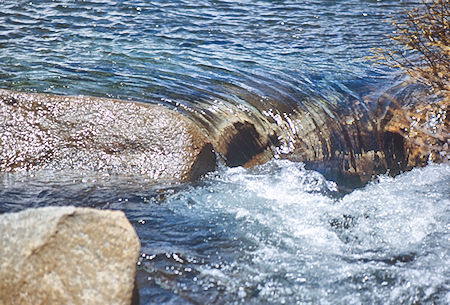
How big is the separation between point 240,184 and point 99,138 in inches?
50.0

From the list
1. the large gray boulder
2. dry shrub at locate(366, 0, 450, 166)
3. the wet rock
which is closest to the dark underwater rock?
dry shrub at locate(366, 0, 450, 166)

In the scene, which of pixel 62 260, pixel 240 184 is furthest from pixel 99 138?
pixel 62 260

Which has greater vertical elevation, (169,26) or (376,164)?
(169,26)

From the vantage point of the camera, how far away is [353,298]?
326 cm

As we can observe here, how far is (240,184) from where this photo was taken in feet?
15.4

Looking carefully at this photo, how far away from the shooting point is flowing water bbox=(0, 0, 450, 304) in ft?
11.2

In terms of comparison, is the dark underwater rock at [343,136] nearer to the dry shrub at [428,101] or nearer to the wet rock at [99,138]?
the dry shrub at [428,101]

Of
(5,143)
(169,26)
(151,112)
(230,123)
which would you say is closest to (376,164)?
(230,123)

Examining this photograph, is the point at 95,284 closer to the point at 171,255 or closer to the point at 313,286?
the point at 171,255

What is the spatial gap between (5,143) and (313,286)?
9.38ft

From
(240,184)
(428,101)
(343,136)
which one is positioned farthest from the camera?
(428,101)

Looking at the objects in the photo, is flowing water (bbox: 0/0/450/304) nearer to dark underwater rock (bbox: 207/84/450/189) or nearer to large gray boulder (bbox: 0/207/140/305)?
dark underwater rock (bbox: 207/84/450/189)

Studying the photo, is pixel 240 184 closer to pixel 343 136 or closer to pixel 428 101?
pixel 343 136

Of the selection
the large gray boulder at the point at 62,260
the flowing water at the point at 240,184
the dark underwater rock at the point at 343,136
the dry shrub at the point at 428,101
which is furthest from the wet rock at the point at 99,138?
the dry shrub at the point at 428,101
